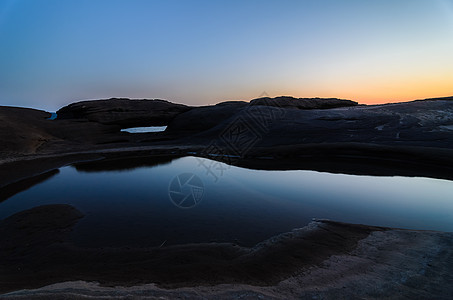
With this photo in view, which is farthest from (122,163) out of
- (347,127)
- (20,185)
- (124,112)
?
(124,112)

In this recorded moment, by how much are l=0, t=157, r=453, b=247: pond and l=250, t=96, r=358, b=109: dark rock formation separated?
32.0 metres

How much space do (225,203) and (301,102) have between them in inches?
1943

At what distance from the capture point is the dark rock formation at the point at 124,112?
44219 mm

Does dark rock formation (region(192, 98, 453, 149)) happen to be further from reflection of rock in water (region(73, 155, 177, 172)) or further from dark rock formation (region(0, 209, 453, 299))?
dark rock formation (region(0, 209, 453, 299))

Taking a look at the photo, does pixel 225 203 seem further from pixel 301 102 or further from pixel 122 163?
pixel 301 102

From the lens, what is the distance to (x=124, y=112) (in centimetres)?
4647

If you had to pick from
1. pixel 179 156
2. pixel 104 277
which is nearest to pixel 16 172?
pixel 179 156

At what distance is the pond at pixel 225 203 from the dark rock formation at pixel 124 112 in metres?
29.8

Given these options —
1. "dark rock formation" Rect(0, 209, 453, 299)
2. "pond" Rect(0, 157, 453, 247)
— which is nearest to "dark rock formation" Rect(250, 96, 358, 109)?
"pond" Rect(0, 157, 453, 247)

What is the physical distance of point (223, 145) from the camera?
28516mm

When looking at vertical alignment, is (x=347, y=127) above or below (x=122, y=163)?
above

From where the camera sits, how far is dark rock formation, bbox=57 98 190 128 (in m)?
44.2

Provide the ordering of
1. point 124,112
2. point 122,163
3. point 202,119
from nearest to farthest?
1. point 122,163
2. point 202,119
3. point 124,112

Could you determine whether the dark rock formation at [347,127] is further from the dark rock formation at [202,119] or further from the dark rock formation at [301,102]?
the dark rock formation at [301,102]
